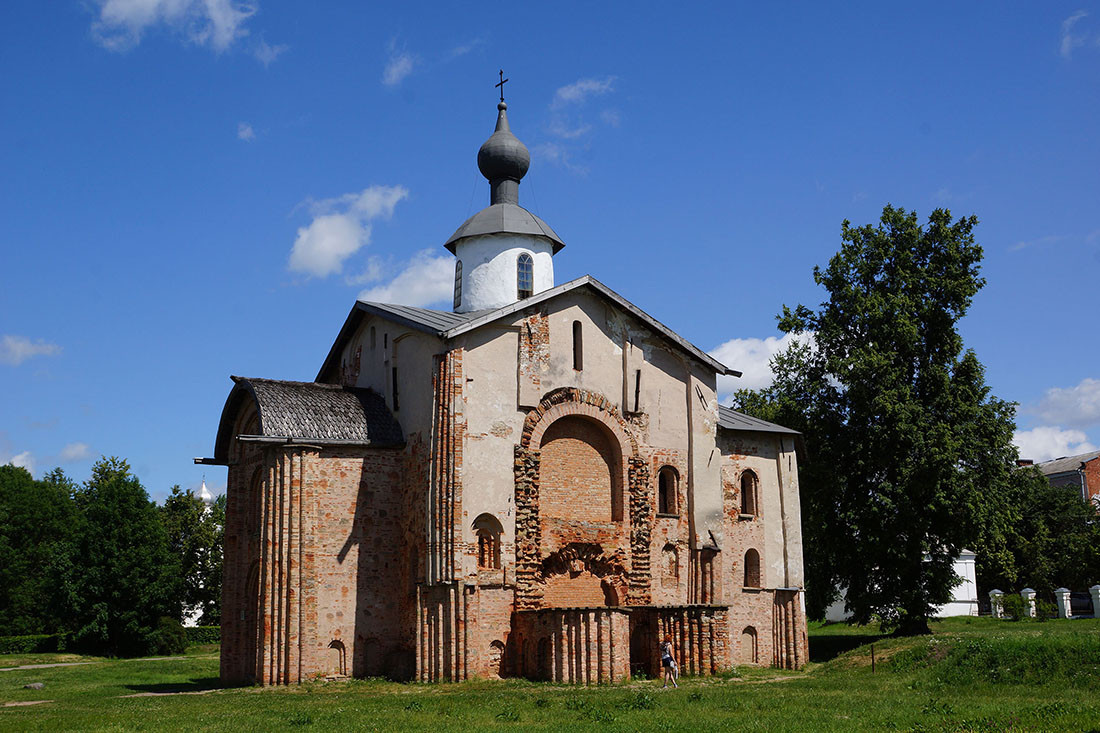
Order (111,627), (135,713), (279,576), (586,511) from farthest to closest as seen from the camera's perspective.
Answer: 1. (111,627)
2. (586,511)
3. (279,576)
4. (135,713)

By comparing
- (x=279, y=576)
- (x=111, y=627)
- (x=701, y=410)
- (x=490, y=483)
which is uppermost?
(x=701, y=410)

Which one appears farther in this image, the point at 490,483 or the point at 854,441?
the point at 854,441

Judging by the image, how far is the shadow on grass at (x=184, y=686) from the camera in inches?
926

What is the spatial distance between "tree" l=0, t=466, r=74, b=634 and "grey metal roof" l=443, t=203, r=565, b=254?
25594mm

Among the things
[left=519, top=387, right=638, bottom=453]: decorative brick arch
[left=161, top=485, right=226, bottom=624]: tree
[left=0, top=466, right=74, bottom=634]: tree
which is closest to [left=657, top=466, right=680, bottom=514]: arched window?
[left=519, top=387, right=638, bottom=453]: decorative brick arch

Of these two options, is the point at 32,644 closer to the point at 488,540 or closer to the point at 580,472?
the point at 488,540

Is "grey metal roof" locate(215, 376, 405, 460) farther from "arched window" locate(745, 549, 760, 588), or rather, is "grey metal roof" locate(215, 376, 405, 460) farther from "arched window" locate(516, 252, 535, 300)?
"arched window" locate(745, 549, 760, 588)

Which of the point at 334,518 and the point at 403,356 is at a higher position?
the point at 403,356

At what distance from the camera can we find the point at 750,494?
27859 mm

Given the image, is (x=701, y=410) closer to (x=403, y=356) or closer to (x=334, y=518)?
(x=403, y=356)

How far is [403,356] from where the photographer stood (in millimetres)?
25172

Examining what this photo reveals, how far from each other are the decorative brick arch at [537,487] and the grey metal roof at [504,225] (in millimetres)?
6713

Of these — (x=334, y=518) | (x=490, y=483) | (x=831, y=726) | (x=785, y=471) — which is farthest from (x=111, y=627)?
(x=831, y=726)

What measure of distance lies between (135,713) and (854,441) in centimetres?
2087
